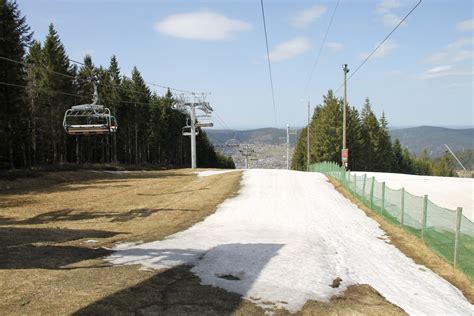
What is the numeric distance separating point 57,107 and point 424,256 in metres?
44.0

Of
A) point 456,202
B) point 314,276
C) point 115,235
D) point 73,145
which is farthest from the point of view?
point 73,145

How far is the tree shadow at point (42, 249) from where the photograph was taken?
8.31 metres

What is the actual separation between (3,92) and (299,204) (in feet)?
77.9

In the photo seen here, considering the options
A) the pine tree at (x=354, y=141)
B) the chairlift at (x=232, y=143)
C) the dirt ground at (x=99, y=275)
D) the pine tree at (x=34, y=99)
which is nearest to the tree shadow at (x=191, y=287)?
the dirt ground at (x=99, y=275)

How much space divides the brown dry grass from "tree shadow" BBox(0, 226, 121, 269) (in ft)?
25.5

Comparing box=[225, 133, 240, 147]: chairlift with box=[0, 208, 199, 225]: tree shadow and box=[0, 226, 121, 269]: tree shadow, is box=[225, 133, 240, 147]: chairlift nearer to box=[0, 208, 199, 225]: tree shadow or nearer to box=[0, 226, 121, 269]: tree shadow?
box=[0, 208, 199, 225]: tree shadow

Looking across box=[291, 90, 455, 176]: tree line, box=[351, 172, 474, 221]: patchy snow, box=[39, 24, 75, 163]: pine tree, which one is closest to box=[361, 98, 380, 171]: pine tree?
box=[291, 90, 455, 176]: tree line

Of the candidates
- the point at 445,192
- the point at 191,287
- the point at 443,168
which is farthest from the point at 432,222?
the point at 443,168

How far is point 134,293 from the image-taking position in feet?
22.2

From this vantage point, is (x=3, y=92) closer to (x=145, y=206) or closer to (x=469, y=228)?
(x=145, y=206)

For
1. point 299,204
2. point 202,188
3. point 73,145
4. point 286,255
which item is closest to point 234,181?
point 202,188

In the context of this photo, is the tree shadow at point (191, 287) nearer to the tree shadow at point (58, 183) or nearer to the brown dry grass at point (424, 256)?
the brown dry grass at point (424, 256)

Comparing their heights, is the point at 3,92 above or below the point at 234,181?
above

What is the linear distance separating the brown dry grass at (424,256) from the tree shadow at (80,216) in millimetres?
7993
